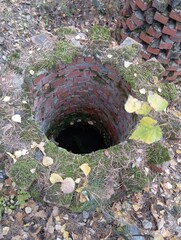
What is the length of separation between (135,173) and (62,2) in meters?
2.46

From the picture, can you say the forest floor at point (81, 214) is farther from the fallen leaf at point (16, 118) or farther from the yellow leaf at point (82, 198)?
the yellow leaf at point (82, 198)

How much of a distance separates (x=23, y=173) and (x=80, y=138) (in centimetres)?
142

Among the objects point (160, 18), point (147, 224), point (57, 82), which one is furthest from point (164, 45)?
point (147, 224)

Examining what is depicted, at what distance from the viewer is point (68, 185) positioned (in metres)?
1.71

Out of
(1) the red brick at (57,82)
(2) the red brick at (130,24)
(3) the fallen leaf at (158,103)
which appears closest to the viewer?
(3) the fallen leaf at (158,103)

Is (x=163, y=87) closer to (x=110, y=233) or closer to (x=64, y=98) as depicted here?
(x=64, y=98)

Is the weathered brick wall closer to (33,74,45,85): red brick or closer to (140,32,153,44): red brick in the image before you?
(33,74,45,85): red brick

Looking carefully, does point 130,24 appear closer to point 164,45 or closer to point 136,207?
point 164,45

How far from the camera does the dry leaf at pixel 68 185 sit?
66.8 inches

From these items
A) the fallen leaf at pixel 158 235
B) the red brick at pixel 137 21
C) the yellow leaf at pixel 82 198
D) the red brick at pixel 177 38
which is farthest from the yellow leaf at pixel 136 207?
the red brick at pixel 137 21

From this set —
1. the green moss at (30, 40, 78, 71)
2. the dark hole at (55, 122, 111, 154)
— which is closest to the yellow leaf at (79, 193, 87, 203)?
the green moss at (30, 40, 78, 71)

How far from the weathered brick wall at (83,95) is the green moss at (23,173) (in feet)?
1.27

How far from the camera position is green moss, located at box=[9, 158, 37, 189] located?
170 cm

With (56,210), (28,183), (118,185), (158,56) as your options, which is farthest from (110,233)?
(158,56)
